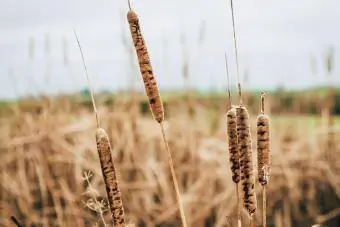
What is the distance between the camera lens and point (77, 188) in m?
4.35

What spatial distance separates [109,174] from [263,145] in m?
0.31

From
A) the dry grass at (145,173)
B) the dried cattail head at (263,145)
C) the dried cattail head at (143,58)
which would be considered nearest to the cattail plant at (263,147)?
the dried cattail head at (263,145)

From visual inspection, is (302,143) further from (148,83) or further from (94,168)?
(148,83)

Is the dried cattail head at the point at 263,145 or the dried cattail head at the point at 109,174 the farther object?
the dried cattail head at the point at 263,145

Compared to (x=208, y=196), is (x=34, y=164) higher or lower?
higher

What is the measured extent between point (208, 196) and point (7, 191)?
5.95ft

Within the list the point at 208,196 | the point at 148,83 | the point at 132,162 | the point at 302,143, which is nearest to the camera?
the point at 148,83

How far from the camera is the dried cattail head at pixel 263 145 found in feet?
3.26

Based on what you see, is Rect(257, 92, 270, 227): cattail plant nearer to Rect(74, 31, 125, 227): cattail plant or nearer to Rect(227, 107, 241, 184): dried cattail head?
Rect(227, 107, 241, 184): dried cattail head

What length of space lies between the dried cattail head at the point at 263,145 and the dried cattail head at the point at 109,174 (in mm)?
293

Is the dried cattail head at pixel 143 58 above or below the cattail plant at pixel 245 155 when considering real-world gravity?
above

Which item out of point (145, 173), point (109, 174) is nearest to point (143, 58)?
point (109, 174)

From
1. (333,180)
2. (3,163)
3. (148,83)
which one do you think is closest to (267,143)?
(148,83)

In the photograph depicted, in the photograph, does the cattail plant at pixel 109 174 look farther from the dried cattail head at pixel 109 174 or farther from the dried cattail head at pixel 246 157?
the dried cattail head at pixel 246 157
